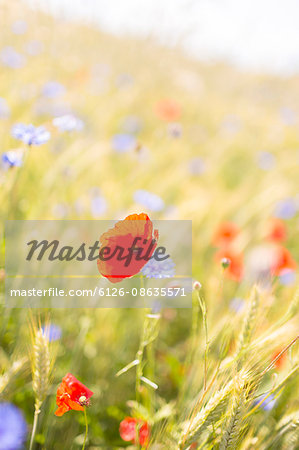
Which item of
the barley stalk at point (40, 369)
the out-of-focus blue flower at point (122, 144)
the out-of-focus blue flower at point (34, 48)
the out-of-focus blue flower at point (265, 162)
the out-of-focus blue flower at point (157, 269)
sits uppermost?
the out-of-focus blue flower at point (34, 48)

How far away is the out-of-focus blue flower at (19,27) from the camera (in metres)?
2.76

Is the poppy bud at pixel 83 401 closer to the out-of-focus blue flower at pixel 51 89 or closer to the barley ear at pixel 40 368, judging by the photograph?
the barley ear at pixel 40 368

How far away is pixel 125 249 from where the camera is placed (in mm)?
682

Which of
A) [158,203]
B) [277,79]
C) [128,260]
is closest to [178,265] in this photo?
[158,203]

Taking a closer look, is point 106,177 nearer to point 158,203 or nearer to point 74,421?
point 158,203

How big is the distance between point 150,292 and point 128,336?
0.26 metres

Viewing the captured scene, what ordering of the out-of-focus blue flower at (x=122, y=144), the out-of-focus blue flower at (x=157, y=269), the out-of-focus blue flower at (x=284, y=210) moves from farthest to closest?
the out-of-focus blue flower at (x=284, y=210) → the out-of-focus blue flower at (x=122, y=144) → the out-of-focus blue flower at (x=157, y=269)

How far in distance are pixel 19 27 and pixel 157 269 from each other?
297 cm

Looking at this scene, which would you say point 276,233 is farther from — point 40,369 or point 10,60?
point 10,60

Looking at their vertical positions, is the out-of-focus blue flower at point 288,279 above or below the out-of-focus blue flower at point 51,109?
below

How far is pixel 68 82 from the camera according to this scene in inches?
108

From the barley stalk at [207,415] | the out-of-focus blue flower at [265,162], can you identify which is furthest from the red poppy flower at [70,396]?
the out-of-focus blue flower at [265,162]

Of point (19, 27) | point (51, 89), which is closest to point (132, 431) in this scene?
point (51, 89)

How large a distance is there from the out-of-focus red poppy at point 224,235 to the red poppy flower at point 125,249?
0.93 metres
